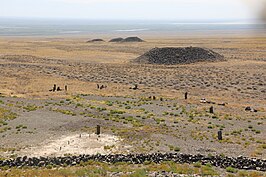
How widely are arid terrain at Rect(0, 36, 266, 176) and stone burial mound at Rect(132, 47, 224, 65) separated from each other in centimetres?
1014

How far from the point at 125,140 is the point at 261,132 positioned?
38.3 feet

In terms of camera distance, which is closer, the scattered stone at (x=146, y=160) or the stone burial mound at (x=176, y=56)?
the scattered stone at (x=146, y=160)

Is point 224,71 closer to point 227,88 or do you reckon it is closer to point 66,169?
point 227,88

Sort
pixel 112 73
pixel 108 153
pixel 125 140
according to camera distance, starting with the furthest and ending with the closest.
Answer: pixel 112 73 → pixel 125 140 → pixel 108 153

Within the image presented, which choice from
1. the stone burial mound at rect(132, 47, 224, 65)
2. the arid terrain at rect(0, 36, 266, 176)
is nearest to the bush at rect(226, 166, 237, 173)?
the arid terrain at rect(0, 36, 266, 176)

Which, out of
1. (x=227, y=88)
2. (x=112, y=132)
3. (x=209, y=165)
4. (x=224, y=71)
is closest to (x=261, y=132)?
(x=209, y=165)

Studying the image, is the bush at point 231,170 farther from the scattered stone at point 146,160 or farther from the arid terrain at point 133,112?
the arid terrain at point 133,112

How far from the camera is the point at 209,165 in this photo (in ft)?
64.7

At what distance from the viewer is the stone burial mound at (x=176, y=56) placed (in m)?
76.9

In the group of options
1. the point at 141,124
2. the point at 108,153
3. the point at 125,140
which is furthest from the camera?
the point at 141,124

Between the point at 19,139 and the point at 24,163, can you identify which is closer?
the point at 24,163

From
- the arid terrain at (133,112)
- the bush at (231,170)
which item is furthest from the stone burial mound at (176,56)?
the bush at (231,170)

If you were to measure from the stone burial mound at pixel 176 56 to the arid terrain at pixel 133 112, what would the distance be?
399 inches

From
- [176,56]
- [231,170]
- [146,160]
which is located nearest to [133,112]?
[146,160]
